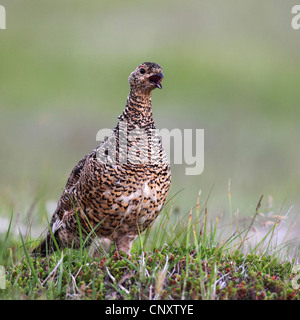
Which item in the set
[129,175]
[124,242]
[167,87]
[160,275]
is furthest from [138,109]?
[167,87]

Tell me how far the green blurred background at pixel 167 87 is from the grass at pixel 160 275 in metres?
2.57

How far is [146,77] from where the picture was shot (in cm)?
521

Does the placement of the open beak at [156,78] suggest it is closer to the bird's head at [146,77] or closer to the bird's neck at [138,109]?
the bird's head at [146,77]

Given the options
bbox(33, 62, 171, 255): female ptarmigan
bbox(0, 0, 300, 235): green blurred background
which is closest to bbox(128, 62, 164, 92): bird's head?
bbox(33, 62, 171, 255): female ptarmigan

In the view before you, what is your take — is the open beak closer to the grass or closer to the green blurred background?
the grass

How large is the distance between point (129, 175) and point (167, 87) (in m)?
14.5

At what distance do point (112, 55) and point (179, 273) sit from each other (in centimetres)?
1836

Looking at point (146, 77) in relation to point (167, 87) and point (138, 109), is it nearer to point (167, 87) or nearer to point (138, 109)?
point (138, 109)

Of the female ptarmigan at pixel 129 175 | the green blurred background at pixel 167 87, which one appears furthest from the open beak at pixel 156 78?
the green blurred background at pixel 167 87

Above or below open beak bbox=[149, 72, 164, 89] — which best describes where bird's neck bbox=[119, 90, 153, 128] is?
below

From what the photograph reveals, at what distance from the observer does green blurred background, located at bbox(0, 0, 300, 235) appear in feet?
39.2

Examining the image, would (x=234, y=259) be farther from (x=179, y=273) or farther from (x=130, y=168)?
(x=130, y=168)

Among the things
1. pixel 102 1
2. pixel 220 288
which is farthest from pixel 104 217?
pixel 102 1

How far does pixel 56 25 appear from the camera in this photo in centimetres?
2559
